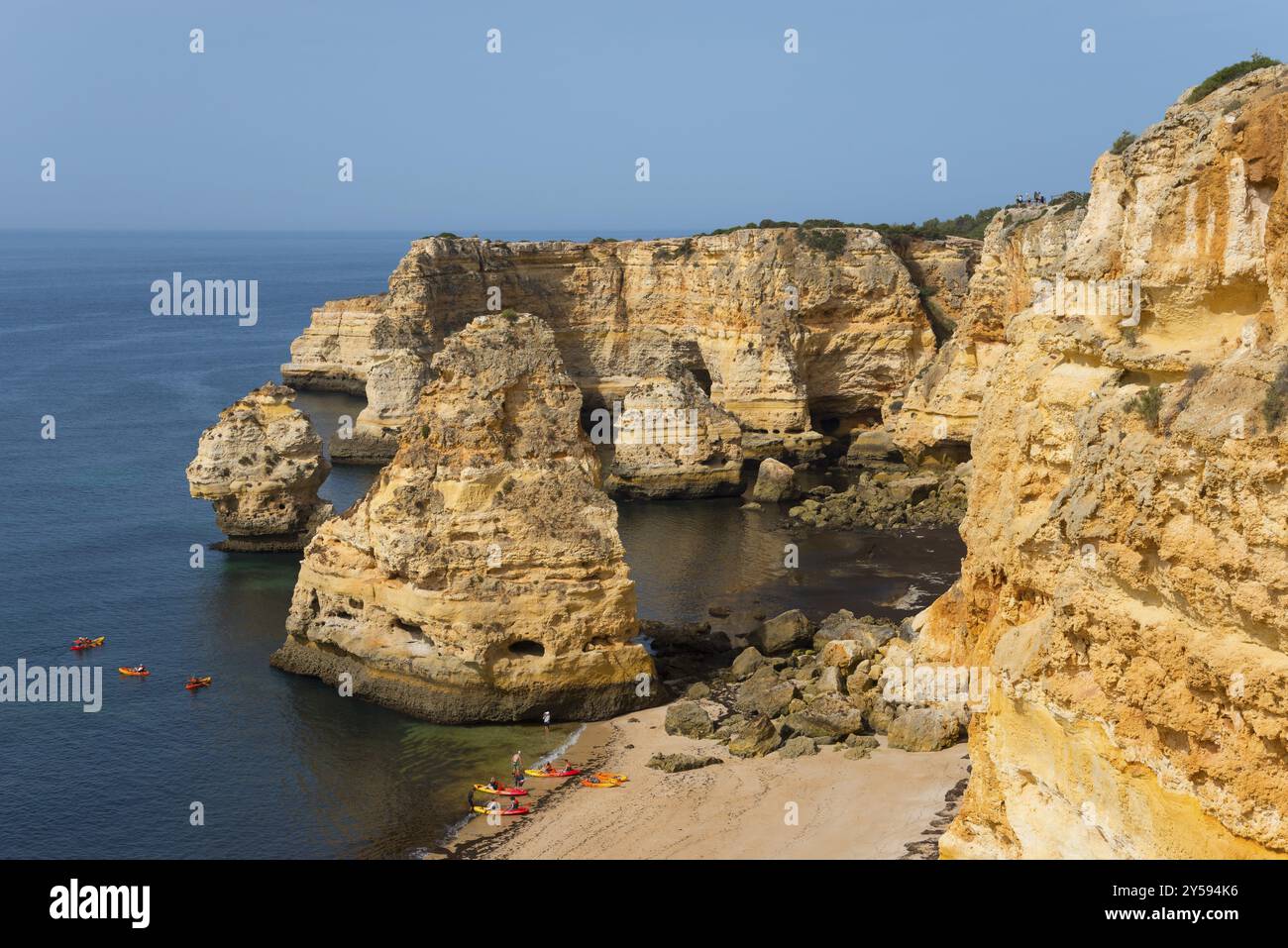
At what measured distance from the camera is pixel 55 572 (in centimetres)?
4372

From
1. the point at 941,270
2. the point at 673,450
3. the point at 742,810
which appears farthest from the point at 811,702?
the point at 941,270

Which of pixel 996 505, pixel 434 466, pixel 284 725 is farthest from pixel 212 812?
pixel 996 505

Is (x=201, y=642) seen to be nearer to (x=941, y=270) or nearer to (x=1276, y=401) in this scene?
(x=1276, y=401)

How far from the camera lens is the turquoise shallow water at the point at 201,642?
2678 cm

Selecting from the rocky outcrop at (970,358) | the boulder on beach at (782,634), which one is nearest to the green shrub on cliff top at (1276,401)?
the boulder on beach at (782,634)

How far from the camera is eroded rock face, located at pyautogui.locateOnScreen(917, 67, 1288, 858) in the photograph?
12.1 m

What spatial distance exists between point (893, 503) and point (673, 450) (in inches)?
421

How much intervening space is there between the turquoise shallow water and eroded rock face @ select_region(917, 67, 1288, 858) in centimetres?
1490

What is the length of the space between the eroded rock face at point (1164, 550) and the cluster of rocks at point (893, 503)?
35.0 m

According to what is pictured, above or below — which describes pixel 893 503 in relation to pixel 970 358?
below

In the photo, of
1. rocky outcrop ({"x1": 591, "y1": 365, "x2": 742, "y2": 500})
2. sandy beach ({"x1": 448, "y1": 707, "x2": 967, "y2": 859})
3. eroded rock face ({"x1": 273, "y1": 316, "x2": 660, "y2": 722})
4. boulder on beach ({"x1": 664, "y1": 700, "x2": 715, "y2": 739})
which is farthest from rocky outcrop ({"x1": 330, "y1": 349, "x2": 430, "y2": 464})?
sandy beach ({"x1": 448, "y1": 707, "x2": 967, "y2": 859})

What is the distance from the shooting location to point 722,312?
69.8 m

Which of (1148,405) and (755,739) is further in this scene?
(755,739)

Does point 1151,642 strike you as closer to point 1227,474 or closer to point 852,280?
point 1227,474
